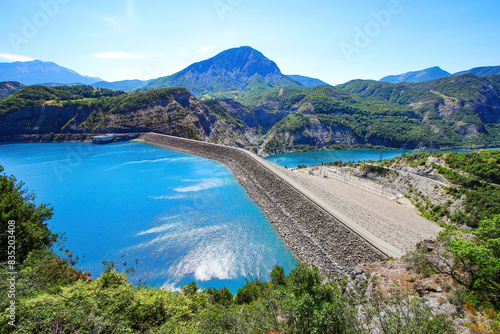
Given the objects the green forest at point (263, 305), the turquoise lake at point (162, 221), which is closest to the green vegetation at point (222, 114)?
the turquoise lake at point (162, 221)

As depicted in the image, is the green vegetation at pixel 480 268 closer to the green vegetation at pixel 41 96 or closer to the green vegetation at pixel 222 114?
the green vegetation at pixel 222 114

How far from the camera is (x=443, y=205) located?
3538 centimetres

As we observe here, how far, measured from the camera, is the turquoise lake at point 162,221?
18453 mm

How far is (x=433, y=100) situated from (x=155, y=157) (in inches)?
7494

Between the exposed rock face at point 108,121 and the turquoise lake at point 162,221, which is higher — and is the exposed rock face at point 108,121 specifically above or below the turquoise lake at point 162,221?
above

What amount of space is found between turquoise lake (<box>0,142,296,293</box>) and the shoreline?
1442 millimetres

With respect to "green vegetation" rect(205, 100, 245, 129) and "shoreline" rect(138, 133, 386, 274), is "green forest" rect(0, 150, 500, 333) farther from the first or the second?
"green vegetation" rect(205, 100, 245, 129)

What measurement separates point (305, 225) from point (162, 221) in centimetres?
1630

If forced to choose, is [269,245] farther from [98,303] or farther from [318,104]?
[318,104]

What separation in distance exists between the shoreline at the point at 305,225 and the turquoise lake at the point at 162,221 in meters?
1.44

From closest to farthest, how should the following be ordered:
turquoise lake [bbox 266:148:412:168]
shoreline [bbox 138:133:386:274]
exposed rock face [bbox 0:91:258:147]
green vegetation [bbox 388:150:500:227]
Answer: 1. shoreline [bbox 138:133:386:274]
2. green vegetation [bbox 388:150:500:227]
3. exposed rock face [bbox 0:91:258:147]
4. turquoise lake [bbox 266:148:412:168]

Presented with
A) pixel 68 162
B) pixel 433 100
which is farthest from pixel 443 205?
pixel 433 100

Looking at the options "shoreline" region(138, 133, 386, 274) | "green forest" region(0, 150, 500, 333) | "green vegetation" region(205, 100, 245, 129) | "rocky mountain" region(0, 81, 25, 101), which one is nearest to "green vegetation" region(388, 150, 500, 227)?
"shoreline" region(138, 133, 386, 274)

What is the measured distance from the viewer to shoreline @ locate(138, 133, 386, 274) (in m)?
18.3
